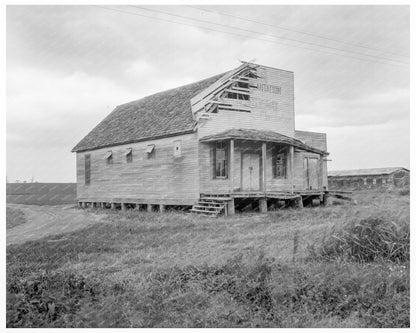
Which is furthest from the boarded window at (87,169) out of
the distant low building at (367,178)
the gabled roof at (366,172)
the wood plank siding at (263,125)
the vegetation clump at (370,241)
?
the gabled roof at (366,172)

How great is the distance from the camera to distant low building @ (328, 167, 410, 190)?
41.1 m

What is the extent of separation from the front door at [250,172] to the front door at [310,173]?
4.95 m

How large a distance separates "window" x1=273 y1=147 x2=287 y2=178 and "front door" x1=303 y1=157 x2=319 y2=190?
10.1 feet

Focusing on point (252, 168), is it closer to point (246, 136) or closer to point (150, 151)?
point (246, 136)

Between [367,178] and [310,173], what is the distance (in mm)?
18095

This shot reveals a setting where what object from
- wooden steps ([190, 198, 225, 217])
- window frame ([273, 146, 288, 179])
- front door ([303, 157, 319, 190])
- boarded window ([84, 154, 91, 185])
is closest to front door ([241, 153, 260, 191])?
window frame ([273, 146, 288, 179])

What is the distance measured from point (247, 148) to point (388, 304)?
656 inches

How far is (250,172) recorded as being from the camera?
22453 millimetres

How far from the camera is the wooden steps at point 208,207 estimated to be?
18.5m

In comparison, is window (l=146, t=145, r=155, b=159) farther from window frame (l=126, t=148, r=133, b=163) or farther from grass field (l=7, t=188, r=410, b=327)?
grass field (l=7, t=188, r=410, b=327)

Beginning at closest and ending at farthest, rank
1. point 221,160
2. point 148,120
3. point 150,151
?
point 221,160 → point 150,151 → point 148,120

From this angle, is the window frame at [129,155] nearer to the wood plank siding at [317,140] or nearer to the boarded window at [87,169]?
the boarded window at [87,169]

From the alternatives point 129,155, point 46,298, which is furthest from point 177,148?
point 46,298
